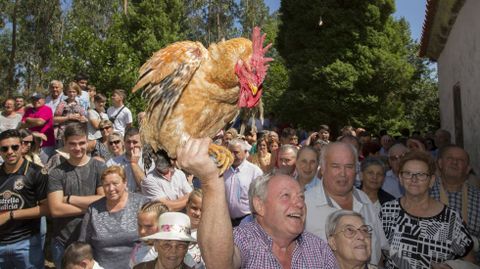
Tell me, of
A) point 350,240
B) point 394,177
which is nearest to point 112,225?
point 350,240

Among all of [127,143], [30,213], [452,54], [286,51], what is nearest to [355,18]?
[286,51]

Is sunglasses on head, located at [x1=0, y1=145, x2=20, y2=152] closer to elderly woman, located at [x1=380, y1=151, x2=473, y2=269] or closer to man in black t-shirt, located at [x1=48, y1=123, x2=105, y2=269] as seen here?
man in black t-shirt, located at [x1=48, y1=123, x2=105, y2=269]

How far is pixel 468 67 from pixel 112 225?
8351 millimetres

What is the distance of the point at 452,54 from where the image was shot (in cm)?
1141

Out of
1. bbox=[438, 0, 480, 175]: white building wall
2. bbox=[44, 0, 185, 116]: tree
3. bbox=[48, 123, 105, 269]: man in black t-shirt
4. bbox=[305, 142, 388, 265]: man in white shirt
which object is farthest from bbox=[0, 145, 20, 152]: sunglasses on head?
bbox=[438, 0, 480, 175]: white building wall

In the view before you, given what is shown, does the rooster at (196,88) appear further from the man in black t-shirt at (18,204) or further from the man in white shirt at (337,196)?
the man in black t-shirt at (18,204)

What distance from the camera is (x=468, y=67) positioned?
9.62 meters

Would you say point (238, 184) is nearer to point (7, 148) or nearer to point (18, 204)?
point (18, 204)

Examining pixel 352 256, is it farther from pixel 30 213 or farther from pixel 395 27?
pixel 395 27

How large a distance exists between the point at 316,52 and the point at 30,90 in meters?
23.4

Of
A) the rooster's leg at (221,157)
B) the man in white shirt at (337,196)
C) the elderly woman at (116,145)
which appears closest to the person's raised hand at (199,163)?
the rooster's leg at (221,157)

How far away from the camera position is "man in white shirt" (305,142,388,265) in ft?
11.1

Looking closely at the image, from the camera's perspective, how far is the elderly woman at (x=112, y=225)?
399 cm

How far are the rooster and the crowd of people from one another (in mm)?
478
